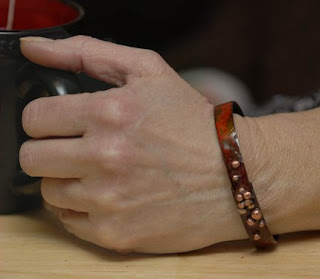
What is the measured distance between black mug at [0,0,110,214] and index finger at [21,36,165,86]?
0.01 metres

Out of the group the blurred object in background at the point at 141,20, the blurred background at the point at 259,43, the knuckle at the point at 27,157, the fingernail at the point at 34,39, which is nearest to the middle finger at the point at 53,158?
the knuckle at the point at 27,157

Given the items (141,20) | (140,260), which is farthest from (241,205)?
(141,20)

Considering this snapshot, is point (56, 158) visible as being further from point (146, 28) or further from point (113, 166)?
point (146, 28)

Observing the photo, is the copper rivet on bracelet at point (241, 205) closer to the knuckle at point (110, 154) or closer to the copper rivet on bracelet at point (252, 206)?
the copper rivet on bracelet at point (252, 206)

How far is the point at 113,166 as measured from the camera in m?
0.63

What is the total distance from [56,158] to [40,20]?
236 millimetres

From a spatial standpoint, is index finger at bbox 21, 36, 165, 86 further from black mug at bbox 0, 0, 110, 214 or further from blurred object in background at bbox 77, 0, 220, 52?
blurred object in background at bbox 77, 0, 220, 52

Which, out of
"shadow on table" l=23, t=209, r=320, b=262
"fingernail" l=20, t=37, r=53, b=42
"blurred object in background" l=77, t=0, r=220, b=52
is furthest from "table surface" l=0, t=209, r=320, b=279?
"blurred object in background" l=77, t=0, r=220, b=52

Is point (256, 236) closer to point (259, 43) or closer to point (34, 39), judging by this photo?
point (34, 39)

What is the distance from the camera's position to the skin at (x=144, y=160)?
25.2 inches

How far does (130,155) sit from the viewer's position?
64 cm

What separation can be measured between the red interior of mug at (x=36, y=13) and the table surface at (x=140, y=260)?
25cm

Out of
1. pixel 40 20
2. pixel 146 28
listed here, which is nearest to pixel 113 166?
pixel 40 20

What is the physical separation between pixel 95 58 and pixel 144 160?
0.39 ft
